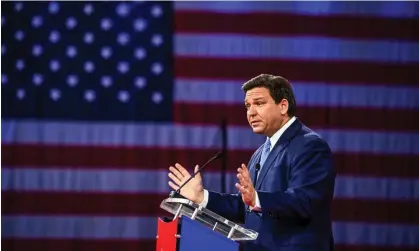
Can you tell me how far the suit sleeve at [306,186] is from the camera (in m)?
2.67

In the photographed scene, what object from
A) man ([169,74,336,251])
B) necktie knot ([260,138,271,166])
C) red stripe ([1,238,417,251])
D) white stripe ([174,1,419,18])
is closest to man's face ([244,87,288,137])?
man ([169,74,336,251])

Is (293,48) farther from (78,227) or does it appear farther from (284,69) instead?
(78,227)

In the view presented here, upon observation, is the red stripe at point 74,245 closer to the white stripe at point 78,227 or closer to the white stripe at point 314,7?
the white stripe at point 78,227

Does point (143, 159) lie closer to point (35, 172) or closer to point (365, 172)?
point (35, 172)

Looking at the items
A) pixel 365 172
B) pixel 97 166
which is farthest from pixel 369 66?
pixel 97 166

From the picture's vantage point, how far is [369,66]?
546 cm

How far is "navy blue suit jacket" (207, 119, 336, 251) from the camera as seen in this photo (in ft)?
8.96

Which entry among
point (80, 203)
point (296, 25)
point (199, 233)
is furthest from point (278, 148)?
point (80, 203)

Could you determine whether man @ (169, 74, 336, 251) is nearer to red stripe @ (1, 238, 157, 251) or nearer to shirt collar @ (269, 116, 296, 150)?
shirt collar @ (269, 116, 296, 150)

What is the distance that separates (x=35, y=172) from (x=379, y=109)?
269 centimetres

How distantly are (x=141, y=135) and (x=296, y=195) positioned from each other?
9.25ft

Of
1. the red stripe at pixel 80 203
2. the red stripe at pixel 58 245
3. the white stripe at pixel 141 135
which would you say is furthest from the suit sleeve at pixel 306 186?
the red stripe at pixel 58 245

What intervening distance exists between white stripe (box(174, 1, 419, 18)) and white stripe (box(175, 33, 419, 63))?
205 millimetres

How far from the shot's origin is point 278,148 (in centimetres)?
296
